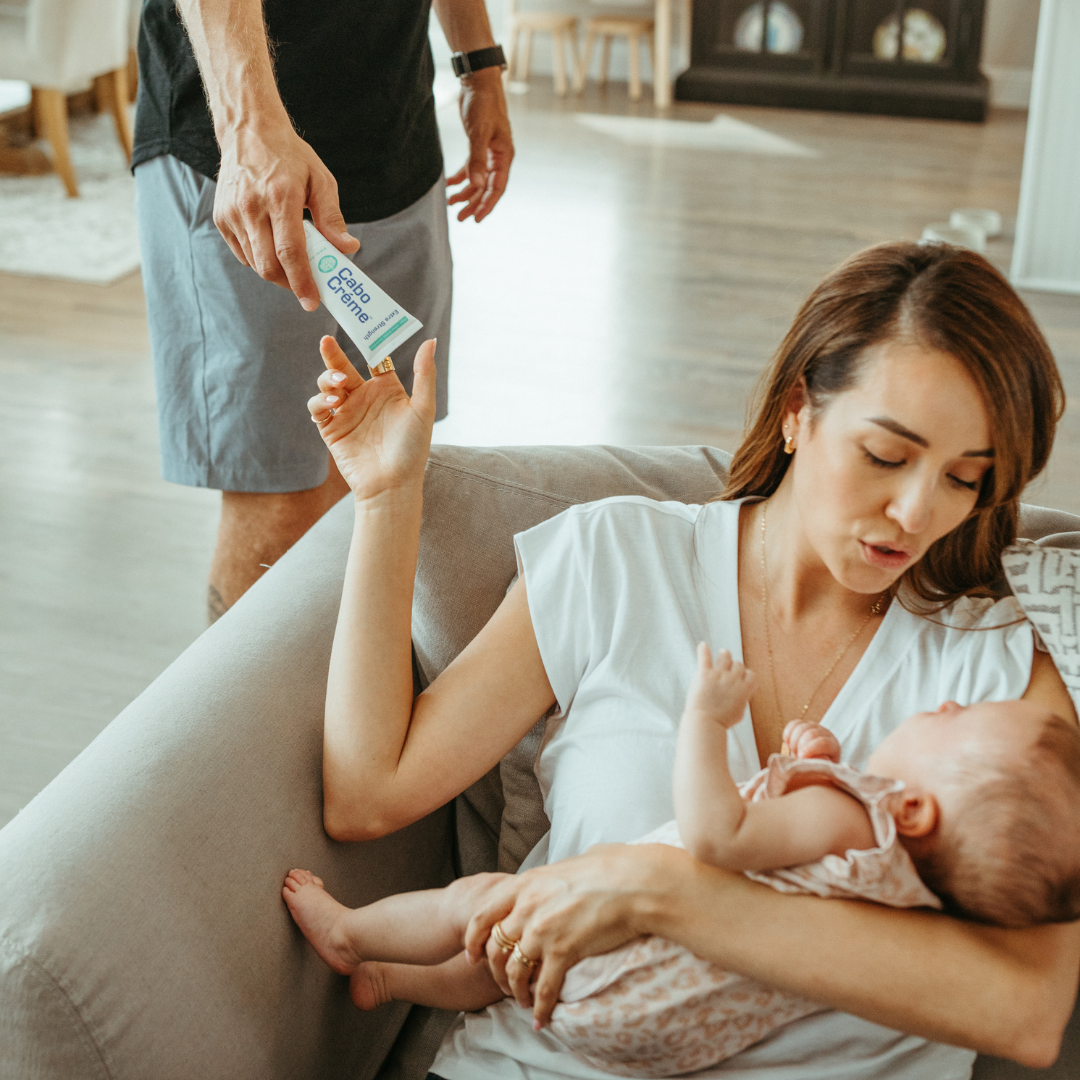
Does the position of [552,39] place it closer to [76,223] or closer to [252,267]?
[76,223]

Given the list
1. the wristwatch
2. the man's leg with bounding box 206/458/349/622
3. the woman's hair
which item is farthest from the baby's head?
the wristwatch

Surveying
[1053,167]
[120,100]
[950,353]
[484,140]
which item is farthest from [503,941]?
[120,100]

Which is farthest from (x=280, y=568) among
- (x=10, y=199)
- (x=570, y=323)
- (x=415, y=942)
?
(x=10, y=199)

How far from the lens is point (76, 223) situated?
4.48m

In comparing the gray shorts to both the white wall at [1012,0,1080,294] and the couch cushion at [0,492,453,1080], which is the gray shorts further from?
the white wall at [1012,0,1080,294]

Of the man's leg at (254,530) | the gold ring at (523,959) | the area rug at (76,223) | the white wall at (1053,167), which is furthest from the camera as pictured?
the area rug at (76,223)

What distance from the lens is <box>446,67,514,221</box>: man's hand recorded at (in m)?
1.76

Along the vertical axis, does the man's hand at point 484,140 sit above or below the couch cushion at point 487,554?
above

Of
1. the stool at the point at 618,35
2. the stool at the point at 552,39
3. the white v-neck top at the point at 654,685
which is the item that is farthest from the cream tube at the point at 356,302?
the stool at the point at 618,35

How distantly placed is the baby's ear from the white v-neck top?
0.14m

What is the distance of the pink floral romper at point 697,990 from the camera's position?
953mm

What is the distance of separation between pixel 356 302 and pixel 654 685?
0.46 meters

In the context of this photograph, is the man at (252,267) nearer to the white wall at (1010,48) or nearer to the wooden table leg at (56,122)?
the wooden table leg at (56,122)

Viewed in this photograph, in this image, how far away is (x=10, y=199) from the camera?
471 cm
